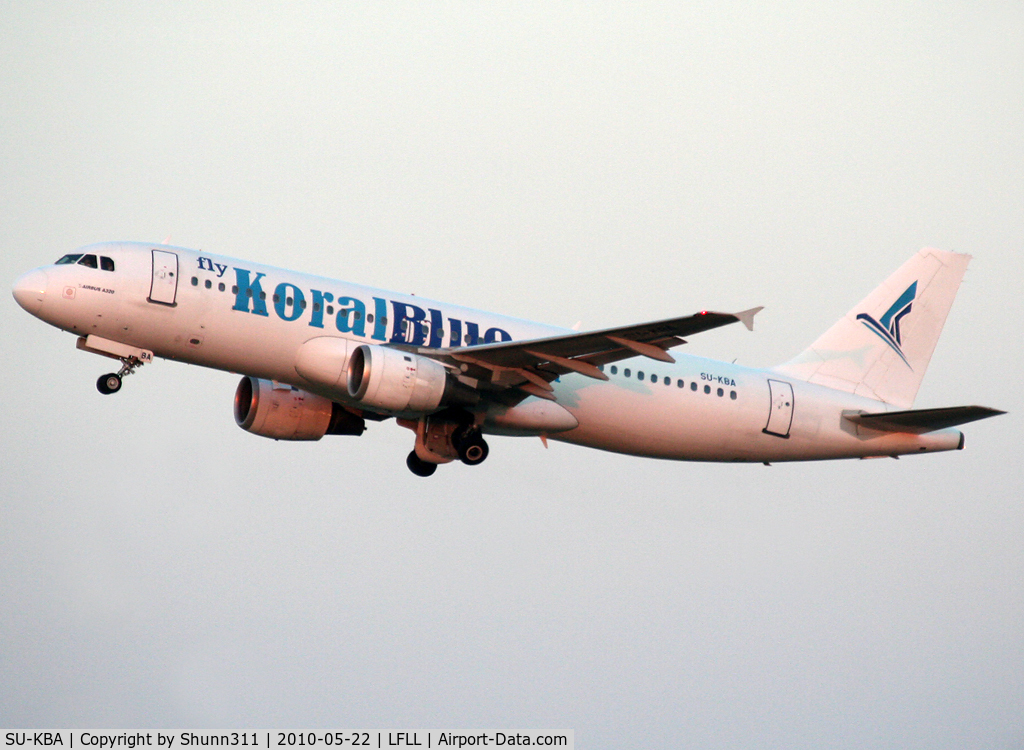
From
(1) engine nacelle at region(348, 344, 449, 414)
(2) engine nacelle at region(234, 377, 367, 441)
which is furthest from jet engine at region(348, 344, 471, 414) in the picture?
(2) engine nacelle at region(234, 377, 367, 441)

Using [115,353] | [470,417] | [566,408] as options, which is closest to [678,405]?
[566,408]

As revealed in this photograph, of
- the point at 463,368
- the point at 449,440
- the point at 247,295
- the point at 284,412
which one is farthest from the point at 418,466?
the point at 247,295

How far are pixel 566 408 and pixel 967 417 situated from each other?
11.1 m

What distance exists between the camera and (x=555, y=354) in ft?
106

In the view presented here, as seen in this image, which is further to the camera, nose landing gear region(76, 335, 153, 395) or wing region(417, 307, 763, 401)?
nose landing gear region(76, 335, 153, 395)

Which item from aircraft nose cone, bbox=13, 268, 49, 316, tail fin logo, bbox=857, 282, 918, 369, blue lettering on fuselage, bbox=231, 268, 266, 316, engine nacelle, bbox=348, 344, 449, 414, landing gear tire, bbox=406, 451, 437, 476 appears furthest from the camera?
tail fin logo, bbox=857, 282, 918, 369

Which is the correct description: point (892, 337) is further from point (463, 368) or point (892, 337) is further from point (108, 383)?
point (108, 383)

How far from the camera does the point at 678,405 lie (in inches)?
1433

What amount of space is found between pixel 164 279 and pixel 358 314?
16.1 ft

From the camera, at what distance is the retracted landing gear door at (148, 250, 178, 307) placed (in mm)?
32125

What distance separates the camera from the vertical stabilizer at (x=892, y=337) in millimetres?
40344

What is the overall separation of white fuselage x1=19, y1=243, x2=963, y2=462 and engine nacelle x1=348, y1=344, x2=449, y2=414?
3.28 feet

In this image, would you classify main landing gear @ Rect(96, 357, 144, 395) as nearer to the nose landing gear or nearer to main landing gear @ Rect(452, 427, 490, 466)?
the nose landing gear

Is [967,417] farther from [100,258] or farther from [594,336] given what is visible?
[100,258]
